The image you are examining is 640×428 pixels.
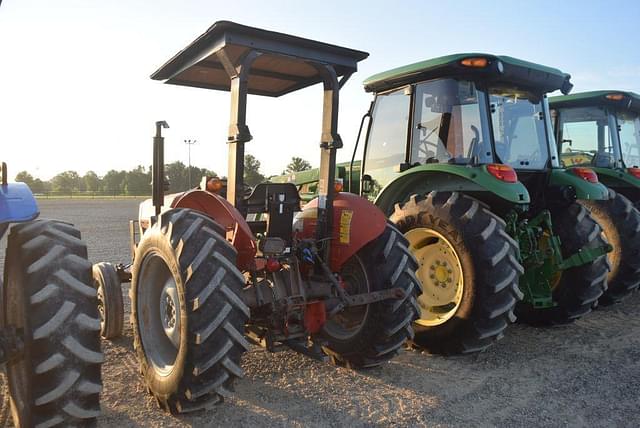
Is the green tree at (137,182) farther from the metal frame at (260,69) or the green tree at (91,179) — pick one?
the metal frame at (260,69)

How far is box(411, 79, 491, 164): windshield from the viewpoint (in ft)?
17.1

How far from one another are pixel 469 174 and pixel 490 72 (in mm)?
1085

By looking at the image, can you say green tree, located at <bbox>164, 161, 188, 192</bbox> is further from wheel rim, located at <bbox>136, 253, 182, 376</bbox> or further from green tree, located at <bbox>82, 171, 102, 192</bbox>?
wheel rim, located at <bbox>136, 253, 182, 376</bbox>

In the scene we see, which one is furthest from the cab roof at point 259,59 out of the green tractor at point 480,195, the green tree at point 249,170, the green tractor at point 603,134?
the green tractor at point 603,134

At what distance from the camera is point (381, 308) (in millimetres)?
4113

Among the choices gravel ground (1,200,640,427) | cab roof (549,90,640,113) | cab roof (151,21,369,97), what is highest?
cab roof (549,90,640,113)

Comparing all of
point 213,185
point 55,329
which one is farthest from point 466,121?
point 55,329

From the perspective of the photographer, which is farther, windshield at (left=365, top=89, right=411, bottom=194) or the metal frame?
windshield at (left=365, top=89, right=411, bottom=194)

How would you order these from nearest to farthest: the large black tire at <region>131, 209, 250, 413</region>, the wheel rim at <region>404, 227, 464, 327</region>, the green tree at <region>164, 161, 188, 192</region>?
1. the large black tire at <region>131, 209, 250, 413</region>
2. the wheel rim at <region>404, 227, 464, 327</region>
3. the green tree at <region>164, 161, 188, 192</region>

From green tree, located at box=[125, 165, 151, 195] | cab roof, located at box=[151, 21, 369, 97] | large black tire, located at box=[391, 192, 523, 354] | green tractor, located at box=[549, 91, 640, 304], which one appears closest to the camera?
cab roof, located at box=[151, 21, 369, 97]

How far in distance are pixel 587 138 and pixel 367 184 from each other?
183 inches

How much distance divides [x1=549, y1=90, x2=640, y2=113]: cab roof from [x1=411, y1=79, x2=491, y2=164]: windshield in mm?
4188

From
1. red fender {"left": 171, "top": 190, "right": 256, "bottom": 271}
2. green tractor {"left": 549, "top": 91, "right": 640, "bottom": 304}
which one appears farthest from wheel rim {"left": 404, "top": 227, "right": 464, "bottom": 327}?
green tractor {"left": 549, "top": 91, "right": 640, "bottom": 304}

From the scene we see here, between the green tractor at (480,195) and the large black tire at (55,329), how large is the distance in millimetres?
3171
